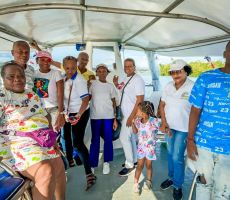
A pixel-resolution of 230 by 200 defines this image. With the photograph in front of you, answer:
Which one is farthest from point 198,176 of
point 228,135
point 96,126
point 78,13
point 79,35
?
point 79,35

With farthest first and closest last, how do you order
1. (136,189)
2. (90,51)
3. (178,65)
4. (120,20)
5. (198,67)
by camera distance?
(198,67), (90,51), (120,20), (136,189), (178,65)

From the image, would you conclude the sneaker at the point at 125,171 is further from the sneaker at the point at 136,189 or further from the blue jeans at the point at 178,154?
the blue jeans at the point at 178,154

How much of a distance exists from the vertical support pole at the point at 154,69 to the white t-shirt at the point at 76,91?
4.37 meters

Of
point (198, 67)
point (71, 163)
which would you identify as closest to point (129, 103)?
point (71, 163)

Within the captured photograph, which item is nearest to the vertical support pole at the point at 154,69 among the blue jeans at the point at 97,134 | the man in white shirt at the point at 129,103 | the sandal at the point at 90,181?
the man in white shirt at the point at 129,103

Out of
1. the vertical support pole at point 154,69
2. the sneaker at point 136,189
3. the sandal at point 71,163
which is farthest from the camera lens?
the vertical support pole at point 154,69

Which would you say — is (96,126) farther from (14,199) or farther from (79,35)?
(79,35)

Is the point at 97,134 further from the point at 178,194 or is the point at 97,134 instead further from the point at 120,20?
the point at 120,20

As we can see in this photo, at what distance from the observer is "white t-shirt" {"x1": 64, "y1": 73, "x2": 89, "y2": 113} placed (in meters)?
3.12

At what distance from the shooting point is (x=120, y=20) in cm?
378

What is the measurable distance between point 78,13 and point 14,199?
2.51m

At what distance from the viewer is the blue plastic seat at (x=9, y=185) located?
5.58 feet

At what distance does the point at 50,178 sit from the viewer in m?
1.97

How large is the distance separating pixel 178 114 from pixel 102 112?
111cm
